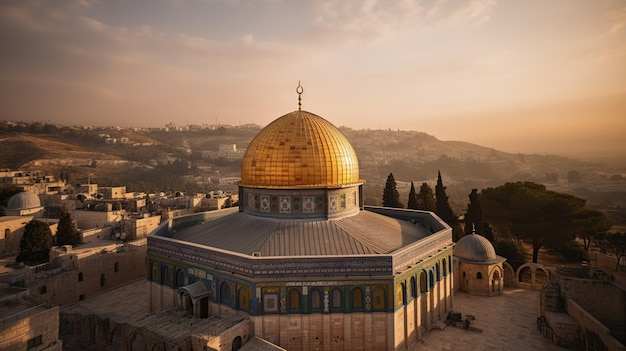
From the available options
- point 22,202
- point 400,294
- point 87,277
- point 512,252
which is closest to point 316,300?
point 400,294

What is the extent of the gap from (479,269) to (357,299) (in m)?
9.87

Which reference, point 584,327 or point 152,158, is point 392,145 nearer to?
point 152,158

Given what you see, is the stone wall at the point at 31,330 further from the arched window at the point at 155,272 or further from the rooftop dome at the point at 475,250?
the rooftop dome at the point at 475,250

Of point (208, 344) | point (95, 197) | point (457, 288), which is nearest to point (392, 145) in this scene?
point (95, 197)

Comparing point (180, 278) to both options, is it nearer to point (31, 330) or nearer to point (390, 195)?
point (31, 330)

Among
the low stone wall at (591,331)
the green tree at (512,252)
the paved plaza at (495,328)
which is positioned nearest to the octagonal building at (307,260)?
the paved plaza at (495,328)

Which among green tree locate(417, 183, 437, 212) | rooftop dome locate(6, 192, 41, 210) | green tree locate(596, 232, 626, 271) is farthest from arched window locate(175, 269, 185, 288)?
rooftop dome locate(6, 192, 41, 210)

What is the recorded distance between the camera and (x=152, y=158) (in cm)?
11138

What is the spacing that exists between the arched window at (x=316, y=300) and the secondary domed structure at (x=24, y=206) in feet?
100

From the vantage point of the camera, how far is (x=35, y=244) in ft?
77.8

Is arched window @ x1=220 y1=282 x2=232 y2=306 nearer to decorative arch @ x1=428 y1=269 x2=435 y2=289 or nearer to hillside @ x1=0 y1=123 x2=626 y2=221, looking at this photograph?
decorative arch @ x1=428 y1=269 x2=435 y2=289

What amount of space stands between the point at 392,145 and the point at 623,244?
147528 millimetres

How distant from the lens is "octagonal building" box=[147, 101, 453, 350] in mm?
12898

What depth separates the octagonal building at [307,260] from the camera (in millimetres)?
12898
